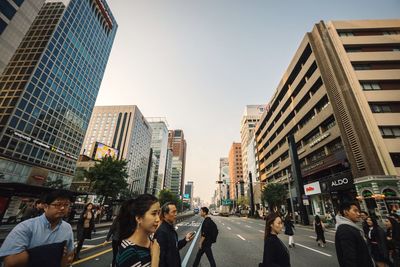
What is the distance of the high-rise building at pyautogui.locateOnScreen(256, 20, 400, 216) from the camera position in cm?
2053

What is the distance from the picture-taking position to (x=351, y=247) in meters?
3.01

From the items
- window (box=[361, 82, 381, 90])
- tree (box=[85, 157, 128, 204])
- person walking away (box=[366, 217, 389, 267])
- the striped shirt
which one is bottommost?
person walking away (box=[366, 217, 389, 267])

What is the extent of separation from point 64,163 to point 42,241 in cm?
5043

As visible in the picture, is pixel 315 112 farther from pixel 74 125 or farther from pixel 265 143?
pixel 74 125

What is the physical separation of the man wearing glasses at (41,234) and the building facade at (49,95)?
128 feet

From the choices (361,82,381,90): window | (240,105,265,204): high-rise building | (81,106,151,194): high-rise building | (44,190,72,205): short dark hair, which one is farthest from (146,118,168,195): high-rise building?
(44,190,72,205): short dark hair

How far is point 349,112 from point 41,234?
29700 millimetres

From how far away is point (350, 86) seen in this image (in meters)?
24.7

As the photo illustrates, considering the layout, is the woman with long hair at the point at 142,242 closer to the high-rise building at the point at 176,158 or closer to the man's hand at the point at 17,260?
the man's hand at the point at 17,260

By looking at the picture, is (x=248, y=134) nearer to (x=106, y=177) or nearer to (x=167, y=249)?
(x=106, y=177)

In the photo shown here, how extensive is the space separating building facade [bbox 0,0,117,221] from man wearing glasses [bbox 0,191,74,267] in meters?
39.1

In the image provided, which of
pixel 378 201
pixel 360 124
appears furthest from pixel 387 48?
pixel 378 201

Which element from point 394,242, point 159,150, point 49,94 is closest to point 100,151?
point 49,94

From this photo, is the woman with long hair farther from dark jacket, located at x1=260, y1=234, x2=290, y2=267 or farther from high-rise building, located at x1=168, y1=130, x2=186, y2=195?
high-rise building, located at x1=168, y1=130, x2=186, y2=195
